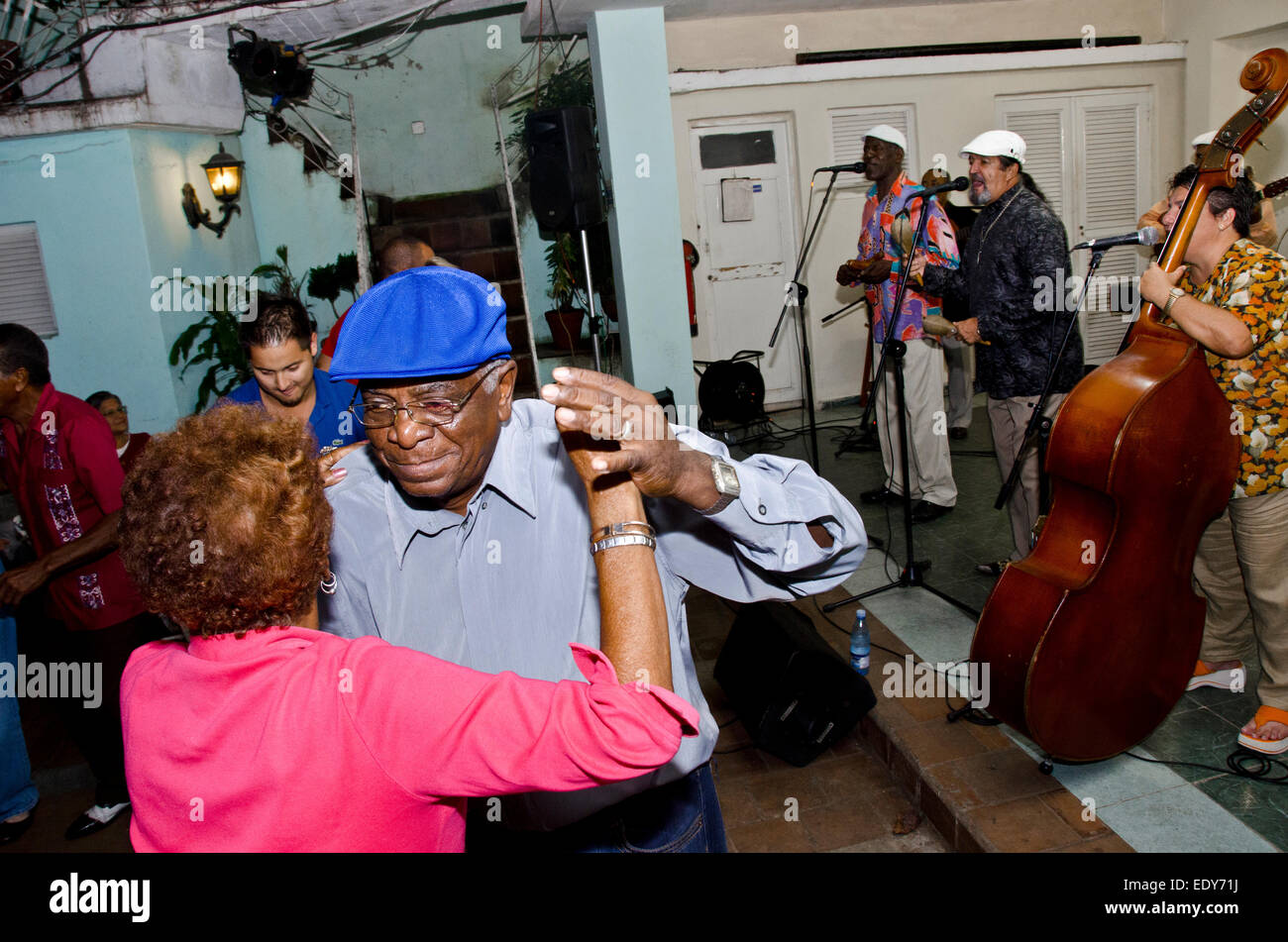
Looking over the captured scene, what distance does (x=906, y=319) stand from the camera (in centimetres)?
537

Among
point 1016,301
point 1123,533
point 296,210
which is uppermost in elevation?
point 296,210

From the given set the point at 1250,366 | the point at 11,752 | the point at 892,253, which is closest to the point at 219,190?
the point at 11,752

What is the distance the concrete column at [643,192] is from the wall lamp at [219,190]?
3161 mm

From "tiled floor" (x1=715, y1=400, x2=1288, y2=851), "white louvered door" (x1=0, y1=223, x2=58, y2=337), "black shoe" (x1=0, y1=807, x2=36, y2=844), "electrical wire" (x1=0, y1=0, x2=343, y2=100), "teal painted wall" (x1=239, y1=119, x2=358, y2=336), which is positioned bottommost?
"black shoe" (x1=0, y1=807, x2=36, y2=844)

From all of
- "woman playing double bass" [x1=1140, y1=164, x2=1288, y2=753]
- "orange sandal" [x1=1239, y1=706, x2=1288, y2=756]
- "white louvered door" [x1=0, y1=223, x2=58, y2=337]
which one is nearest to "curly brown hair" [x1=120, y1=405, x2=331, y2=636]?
"woman playing double bass" [x1=1140, y1=164, x2=1288, y2=753]

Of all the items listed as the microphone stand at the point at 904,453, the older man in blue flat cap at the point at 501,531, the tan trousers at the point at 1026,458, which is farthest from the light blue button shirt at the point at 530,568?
the tan trousers at the point at 1026,458

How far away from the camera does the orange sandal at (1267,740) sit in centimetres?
286

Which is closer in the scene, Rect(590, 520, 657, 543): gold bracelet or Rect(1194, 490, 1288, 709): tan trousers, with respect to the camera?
Rect(590, 520, 657, 543): gold bracelet

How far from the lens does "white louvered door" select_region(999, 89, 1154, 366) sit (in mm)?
8844

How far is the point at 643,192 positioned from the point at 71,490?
12.7ft

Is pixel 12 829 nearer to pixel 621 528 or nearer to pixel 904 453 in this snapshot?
pixel 621 528

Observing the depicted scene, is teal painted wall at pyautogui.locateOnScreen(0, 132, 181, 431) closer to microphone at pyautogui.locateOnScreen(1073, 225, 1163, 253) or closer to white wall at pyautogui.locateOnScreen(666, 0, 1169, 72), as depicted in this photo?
white wall at pyautogui.locateOnScreen(666, 0, 1169, 72)

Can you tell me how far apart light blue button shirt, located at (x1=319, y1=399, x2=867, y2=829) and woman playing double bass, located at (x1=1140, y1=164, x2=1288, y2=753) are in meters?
1.84
